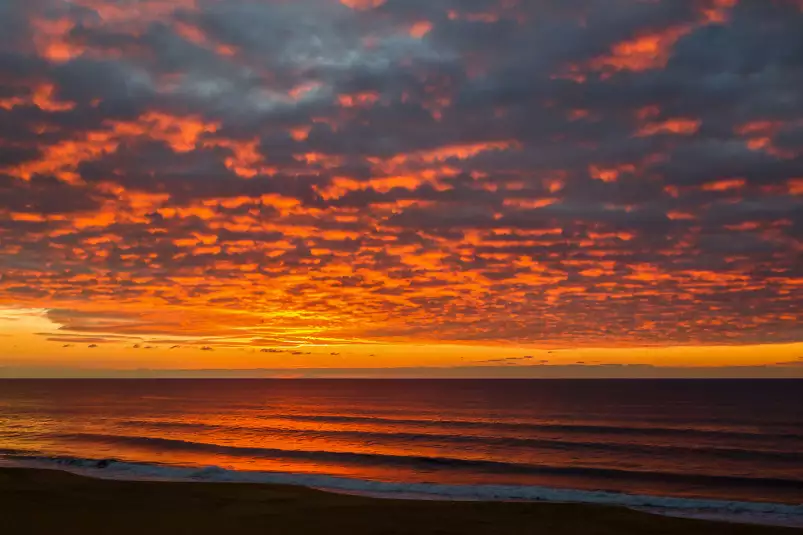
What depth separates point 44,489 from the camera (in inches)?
887

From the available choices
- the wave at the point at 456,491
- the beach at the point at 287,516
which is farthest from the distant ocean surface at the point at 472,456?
the beach at the point at 287,516

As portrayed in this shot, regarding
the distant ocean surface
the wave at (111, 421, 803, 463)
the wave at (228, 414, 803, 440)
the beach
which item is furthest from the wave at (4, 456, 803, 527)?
the wave at (228, 414, 803, 440)

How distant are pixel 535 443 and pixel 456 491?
23067mm

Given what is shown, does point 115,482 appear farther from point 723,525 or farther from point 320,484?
point 723,525

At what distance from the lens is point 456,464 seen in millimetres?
36719

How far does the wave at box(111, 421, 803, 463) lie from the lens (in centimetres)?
4206

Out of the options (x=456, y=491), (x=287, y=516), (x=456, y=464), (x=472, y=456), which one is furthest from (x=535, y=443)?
(x=287, y=516)

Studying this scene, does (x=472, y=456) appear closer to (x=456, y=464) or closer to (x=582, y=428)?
(x=456, y=464)

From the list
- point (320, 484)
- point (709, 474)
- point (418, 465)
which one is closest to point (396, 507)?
point (320, 484)

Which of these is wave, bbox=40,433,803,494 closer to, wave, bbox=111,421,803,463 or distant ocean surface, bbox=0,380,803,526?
distant ocean surface, bbox=0,380,803,526

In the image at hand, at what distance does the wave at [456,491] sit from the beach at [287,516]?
12.4 ft

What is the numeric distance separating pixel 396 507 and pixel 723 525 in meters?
10.0

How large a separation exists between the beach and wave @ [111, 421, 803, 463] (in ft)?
82.6

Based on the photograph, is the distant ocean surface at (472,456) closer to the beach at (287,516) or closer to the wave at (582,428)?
the wave at (582,428)
